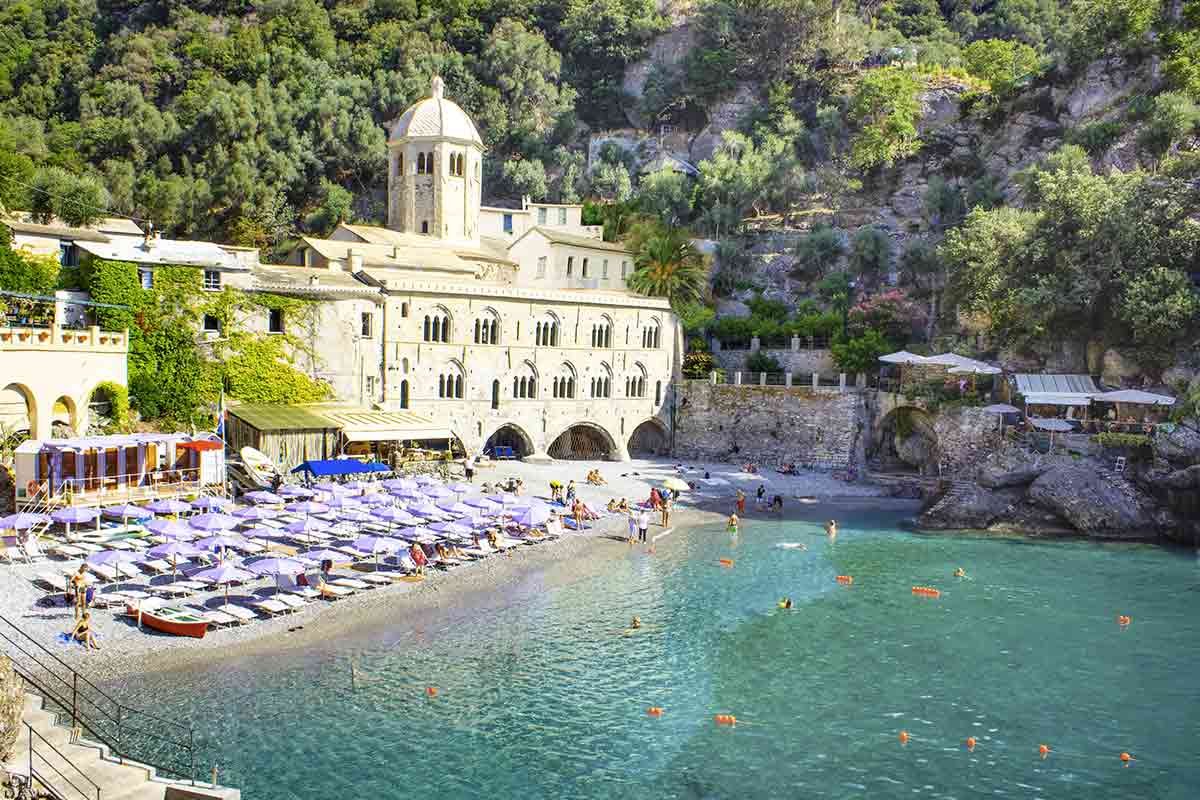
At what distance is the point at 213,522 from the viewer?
3077cm

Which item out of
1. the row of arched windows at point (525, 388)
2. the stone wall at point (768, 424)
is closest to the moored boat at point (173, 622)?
the row of arched windows at point (525, 388)

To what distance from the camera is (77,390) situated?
3569 centimetres

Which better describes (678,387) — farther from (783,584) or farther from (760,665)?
(760,665)

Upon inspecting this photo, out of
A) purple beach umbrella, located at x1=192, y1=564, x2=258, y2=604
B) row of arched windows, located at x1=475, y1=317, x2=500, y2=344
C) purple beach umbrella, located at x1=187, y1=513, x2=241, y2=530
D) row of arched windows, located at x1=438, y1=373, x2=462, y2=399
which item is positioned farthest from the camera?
row of arched windows, located at x1=475, y1=317, x2=500, y2=344

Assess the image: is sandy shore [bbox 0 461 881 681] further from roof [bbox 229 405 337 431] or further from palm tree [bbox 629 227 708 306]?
palm tree [bbox 629 227 708 306]

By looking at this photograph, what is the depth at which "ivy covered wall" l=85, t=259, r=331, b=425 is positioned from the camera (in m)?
39.0

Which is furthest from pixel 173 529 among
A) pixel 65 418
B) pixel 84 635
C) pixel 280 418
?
pixel 280 418

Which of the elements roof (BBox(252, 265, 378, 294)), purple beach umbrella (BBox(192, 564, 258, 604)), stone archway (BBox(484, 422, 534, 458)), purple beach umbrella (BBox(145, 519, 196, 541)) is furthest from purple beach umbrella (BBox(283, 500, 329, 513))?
stone archway (BBox(484, 422, 534, 458))

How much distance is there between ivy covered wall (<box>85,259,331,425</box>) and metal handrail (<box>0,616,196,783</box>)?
1858 centimetres

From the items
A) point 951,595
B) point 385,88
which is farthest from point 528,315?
point 385,88

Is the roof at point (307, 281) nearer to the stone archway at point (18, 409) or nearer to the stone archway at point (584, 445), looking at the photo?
the stone archway at point (18, 409)

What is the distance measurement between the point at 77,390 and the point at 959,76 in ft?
240

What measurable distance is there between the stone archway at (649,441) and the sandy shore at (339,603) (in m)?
11.3

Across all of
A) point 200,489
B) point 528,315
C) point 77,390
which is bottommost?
point 200,489
